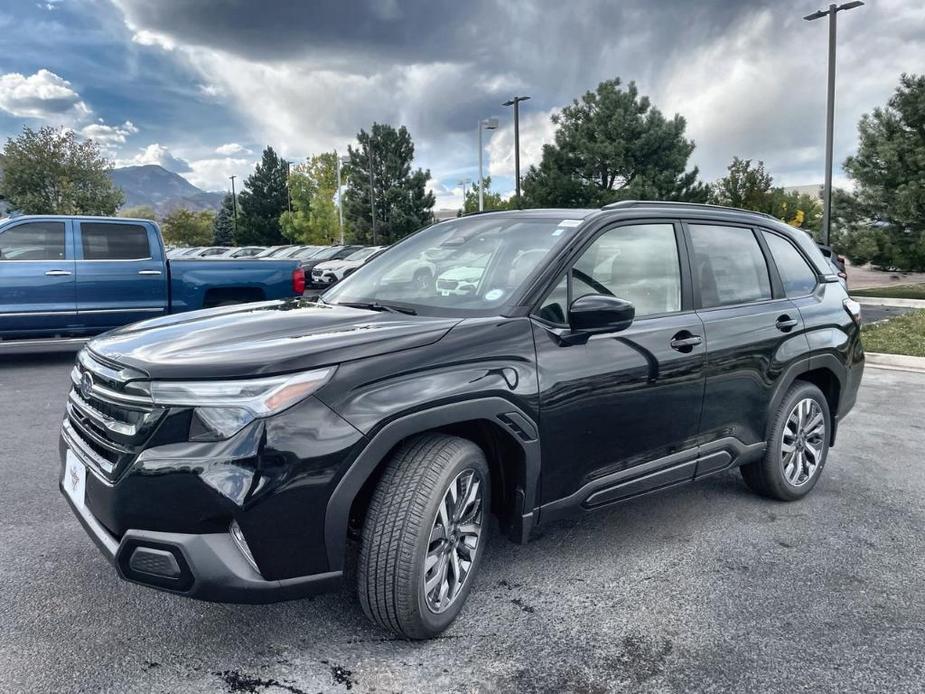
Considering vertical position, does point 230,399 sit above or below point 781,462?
above

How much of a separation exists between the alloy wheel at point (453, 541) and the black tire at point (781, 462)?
2.07 m

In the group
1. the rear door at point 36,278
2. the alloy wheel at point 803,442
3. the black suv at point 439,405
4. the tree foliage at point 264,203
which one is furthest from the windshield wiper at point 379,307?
the tree foliage at point 264,203

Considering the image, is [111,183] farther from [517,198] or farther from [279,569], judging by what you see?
[279,569]

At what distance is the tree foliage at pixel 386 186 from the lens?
45.7 m

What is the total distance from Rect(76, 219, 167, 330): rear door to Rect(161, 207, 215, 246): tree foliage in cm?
5834

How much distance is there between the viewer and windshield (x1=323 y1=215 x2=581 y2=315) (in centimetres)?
316

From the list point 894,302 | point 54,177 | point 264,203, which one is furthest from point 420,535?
point 264,203

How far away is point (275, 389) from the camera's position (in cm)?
231

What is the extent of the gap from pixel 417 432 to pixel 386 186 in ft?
149

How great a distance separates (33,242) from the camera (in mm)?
8805

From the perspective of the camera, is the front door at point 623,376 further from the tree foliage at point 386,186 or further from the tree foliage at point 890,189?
the tree foliage at point 386,186

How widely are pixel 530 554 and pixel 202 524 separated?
1.74 meters

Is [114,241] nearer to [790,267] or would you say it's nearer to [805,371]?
[790,267]

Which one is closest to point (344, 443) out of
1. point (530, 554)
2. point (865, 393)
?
point (530, 554)
